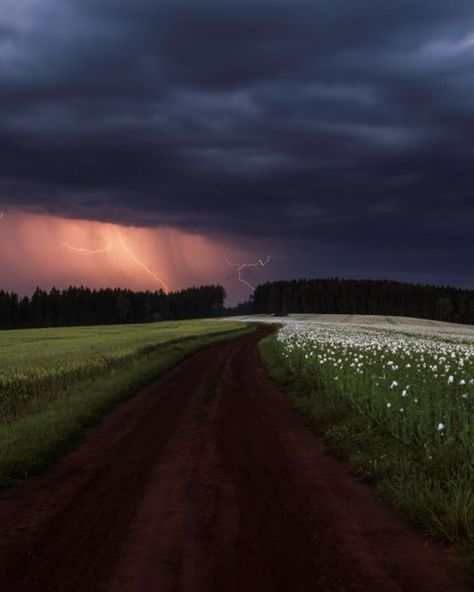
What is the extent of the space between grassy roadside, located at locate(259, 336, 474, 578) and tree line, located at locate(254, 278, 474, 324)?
166349 mm

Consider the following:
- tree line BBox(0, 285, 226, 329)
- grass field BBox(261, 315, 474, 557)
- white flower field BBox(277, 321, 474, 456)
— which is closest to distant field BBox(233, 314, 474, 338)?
white flower field BBox(277, 321, 474, 456)

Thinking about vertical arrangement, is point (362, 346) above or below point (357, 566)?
above

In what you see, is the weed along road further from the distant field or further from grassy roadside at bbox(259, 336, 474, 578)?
the distant field

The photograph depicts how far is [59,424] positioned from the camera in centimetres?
1299

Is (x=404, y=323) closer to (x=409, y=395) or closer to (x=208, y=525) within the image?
(x=409, y=395)

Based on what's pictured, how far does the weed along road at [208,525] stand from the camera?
5363 millimetres

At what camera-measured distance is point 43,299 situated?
586 ft

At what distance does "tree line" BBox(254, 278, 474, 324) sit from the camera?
177 metres

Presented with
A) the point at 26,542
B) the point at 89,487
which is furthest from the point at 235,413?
the point at 26,542

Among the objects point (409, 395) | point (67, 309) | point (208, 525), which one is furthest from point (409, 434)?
point (67, 309)

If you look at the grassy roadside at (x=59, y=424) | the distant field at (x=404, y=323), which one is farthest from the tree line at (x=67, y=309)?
the grassy roadside at (x=59, y=424)

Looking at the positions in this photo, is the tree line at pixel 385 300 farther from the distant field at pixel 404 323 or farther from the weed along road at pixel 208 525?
the weed along road at pixel 208 525

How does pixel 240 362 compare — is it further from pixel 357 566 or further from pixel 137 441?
pixel 357 566

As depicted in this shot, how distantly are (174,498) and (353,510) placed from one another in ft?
8.10
